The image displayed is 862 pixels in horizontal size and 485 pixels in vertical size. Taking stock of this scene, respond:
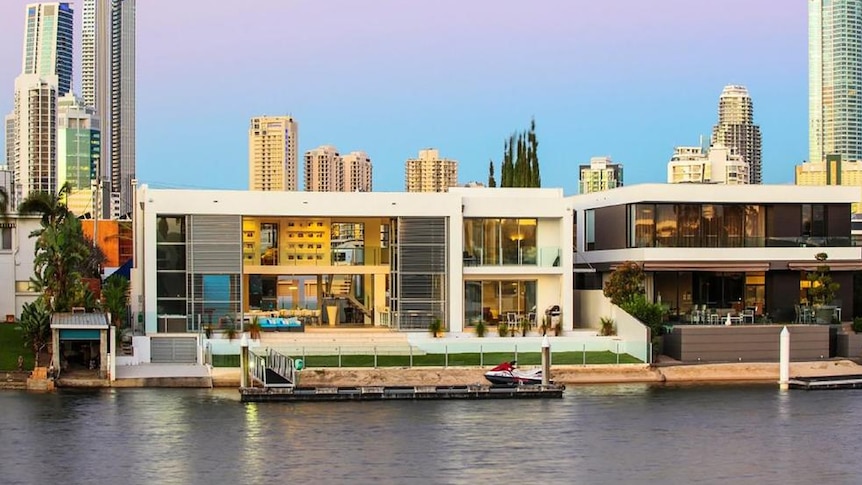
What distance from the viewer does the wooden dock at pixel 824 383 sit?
158 feet

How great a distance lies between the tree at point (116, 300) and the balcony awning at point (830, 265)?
1161 inches

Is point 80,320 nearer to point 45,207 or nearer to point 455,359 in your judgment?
point 45,207

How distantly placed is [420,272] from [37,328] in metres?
15.9

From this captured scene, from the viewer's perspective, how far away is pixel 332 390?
4491cm

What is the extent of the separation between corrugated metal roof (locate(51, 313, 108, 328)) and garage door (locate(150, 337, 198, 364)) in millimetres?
2808

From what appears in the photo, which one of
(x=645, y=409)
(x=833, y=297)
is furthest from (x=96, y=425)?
(x=833, y=297)

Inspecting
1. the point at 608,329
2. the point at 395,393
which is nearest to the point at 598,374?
the point at 608,329

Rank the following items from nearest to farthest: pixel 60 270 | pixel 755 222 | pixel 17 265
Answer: pixel 60 270 < pixel 755 222 < pixel 17 265

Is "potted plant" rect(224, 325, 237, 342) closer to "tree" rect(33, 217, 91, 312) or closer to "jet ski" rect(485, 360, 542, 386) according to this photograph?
"tree" rect(33, 217, 91, 312)

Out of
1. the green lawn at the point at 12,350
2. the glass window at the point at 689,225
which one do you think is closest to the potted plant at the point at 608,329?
the glass window at the point at 689,225

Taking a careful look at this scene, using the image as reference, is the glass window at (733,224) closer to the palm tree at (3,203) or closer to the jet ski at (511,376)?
the jet ski at (511,376)

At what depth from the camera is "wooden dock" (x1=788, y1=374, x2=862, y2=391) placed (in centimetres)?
4811

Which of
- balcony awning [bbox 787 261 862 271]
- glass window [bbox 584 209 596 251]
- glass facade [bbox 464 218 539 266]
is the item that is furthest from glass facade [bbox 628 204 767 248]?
glass facade [bbox 464 218 539 266]

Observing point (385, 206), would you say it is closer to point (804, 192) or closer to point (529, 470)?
point (804, 192)
